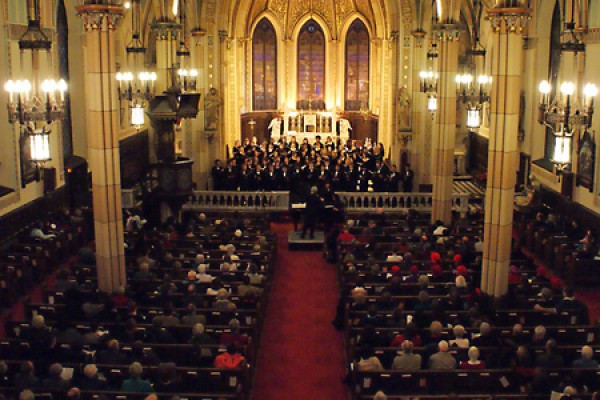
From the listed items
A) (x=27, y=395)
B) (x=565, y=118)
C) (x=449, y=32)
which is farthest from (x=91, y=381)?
(x=449, y=32)

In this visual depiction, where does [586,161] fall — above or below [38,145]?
below

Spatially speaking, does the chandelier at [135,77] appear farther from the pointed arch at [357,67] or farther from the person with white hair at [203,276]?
the pointed arch at [357,67]

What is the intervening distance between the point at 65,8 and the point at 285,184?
37.3ft

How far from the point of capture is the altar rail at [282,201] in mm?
29641

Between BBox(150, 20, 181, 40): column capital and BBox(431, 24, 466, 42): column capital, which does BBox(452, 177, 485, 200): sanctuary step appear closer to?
BBox(431, 24, 466, 42): column capital

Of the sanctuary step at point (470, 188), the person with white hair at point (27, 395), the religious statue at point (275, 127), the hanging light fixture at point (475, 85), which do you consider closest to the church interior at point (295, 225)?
the person with white hair at point (27, 395)

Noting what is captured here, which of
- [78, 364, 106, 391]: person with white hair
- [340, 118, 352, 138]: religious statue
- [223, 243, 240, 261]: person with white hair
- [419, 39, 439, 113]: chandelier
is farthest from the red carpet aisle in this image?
[340, 118, 352, 138]: religious statue

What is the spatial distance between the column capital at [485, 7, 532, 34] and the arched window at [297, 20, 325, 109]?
30.3 metres

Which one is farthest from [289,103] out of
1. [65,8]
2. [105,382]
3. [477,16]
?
[105,382]

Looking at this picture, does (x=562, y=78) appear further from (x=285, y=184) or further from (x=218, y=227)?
(x=218, y=227)

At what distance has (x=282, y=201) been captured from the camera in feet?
98.9

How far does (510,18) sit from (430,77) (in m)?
15.4

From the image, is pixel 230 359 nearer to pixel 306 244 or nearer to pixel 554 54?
pixel 306 244

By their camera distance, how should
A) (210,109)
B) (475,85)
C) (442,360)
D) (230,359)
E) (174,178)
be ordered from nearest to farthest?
1. (442,360)
2. (230,359)
3. (174,178)
4. (210,109)
5. (475,85)
